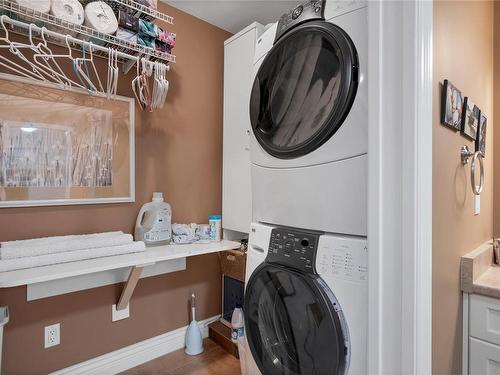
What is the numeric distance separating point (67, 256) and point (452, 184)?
173cm

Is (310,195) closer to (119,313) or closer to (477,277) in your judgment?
(477,277)

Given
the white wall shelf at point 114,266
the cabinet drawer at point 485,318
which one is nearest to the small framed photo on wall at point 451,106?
the cabinet drawer at point 485,318

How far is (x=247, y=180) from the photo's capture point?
2146 mm

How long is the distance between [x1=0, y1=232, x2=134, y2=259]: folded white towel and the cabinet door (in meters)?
0.82

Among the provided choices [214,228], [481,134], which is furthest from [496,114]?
[214,228]

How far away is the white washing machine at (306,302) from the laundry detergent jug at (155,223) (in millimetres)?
795

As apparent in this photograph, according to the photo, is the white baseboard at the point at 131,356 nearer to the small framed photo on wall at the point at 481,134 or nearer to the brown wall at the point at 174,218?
the brown wall at the point at 174,218

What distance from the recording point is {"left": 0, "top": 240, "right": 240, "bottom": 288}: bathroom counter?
47.8 inches

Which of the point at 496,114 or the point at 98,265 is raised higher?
the point at 496,114

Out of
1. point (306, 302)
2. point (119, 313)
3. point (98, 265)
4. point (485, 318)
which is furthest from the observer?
point (119, 313)

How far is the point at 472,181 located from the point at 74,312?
223cm

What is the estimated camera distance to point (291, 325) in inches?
45.6

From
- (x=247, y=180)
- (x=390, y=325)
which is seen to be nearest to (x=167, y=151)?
(x=247, y=180)

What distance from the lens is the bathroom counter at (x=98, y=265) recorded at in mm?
1214
